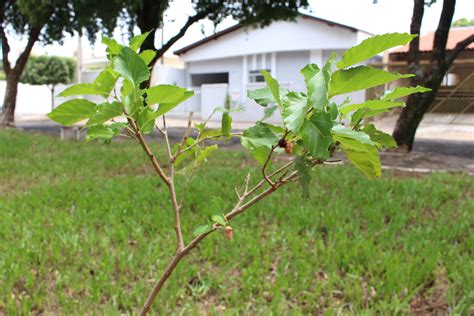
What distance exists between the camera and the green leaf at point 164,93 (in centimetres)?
86

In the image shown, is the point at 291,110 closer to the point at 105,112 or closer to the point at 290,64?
the point at 105,112

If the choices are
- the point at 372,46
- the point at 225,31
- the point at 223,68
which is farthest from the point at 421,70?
the point at 223,68

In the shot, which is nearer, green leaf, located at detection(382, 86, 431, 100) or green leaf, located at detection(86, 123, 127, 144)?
green leaf, located at detection(382, 86, 431, 100)

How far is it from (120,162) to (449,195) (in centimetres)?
425

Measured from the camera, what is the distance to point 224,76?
82.8 ft

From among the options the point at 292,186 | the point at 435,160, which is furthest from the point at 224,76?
the point at 292,186

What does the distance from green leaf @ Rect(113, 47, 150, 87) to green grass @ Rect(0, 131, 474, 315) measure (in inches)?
12.7

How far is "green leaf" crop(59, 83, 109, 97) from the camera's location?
2.80ft

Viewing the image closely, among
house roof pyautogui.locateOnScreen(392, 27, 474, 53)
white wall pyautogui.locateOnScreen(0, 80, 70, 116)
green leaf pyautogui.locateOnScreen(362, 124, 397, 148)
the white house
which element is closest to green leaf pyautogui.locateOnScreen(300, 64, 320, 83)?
green leaf pyautogui.locateOnScreen(362, 124, 397, 148)

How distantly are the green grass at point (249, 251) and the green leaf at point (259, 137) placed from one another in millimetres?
182

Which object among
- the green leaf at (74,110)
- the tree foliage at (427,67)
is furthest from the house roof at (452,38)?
the green leaf at (74,110)

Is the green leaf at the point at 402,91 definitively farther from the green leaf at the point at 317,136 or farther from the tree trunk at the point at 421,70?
the tree trunk at the point at 421,70

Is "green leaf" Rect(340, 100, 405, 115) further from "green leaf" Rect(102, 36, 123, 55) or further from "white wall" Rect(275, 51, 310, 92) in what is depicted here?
"white wall" Rect(275, 51, 310, 92)

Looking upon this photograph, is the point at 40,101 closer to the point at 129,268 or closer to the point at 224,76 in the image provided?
the point at 224,76
